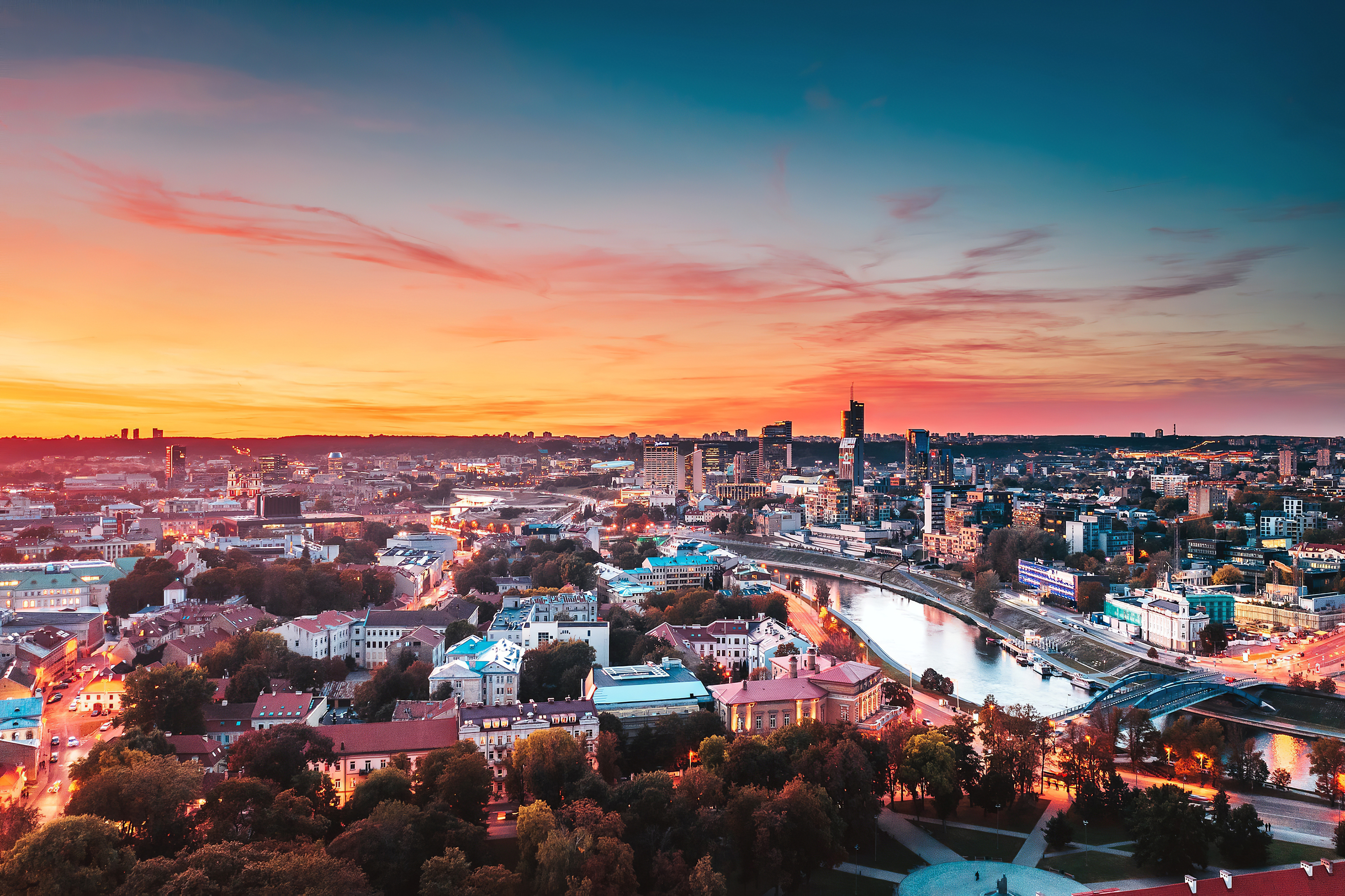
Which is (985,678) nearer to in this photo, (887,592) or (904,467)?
(887,592)

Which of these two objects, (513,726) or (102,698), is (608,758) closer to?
(513,726)

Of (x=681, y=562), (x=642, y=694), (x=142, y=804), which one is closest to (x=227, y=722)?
(x=142, y=804)

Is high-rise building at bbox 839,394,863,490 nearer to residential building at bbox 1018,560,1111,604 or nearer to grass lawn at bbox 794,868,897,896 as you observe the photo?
residential building at bbox 1018,560,1111,604

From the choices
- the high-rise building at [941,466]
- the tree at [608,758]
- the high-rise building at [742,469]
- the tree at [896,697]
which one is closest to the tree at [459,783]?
the tree at [608,758]

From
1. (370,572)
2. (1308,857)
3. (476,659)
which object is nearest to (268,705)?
(476,659)

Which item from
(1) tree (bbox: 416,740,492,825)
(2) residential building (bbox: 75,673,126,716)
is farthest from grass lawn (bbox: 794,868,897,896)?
(2) residential building (bbox: 75,673,126,716)

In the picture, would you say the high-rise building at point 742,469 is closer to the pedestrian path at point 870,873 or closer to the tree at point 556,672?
the tree at point 556,672
